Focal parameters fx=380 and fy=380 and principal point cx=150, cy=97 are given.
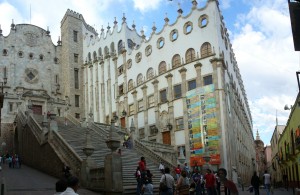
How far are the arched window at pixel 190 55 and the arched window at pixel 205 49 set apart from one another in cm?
101

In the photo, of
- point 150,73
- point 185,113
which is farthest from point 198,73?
point 150,73

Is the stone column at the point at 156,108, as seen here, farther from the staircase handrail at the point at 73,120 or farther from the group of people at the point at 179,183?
the group of people at the point at 179,183

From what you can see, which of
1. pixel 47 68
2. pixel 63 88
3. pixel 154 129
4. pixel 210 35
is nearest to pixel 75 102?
pixel 63 88

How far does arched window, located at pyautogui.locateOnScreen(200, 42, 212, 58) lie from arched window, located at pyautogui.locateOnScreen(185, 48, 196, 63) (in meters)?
1.01

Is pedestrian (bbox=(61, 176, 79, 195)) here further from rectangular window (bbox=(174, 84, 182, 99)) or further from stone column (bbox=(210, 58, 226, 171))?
rectangular window (bbox=(174, 84, 182, 99))

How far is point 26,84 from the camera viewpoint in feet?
158

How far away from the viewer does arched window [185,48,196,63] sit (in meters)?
37.0

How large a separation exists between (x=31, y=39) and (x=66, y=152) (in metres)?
33.0

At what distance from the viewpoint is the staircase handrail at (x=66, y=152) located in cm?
1961

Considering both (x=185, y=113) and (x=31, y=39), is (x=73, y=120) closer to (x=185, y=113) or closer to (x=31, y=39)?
(x=185, y=113)

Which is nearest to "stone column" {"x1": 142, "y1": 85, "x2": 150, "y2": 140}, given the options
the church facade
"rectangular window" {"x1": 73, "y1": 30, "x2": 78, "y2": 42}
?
the church facade

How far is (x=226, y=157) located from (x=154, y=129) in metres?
9.10

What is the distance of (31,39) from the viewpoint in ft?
165

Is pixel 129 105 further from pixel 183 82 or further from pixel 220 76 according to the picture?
pixel 220 76
